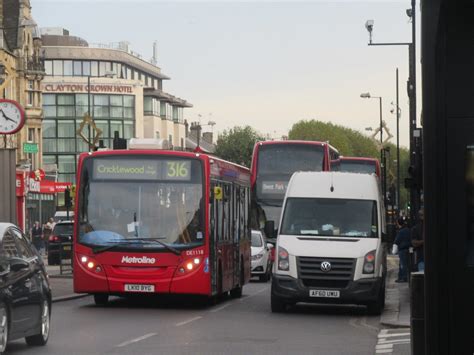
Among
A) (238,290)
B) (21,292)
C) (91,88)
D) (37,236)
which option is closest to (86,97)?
(91,88)

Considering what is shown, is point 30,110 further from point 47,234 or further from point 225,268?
point 225,268

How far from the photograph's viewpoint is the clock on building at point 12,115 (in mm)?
35812

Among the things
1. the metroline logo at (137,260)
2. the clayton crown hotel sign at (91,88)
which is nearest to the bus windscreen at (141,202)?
the metroline logo at (137,260)

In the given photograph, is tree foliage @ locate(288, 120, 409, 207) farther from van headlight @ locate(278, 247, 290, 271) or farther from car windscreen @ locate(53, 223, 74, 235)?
van headlight @ locate(278, 247, 290, 271)

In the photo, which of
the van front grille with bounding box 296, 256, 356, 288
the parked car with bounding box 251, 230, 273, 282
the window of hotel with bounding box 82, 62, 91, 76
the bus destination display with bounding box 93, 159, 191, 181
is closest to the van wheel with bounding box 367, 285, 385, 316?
the van front grille with bounding box 296, 256, 356, 288

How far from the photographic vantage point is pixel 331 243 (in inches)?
1034

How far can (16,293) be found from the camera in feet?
53.2

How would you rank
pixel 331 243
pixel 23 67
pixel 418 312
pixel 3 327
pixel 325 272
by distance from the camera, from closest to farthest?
1. pixel 418 312
2. pixel 3 327
3. pixel 325 272
4. pixel 331 243
5. pixel 23 67

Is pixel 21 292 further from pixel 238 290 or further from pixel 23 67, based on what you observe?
pixel 23 67

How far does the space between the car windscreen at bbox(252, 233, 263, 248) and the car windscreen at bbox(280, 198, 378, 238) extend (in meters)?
19.2

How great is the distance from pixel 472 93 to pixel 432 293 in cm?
140

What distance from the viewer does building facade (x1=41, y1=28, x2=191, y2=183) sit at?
136375 millimetres

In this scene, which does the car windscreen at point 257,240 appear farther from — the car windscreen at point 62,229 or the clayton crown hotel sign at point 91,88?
the clayton crown hotel sign at point 91,88

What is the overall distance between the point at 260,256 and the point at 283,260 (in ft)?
65.6
